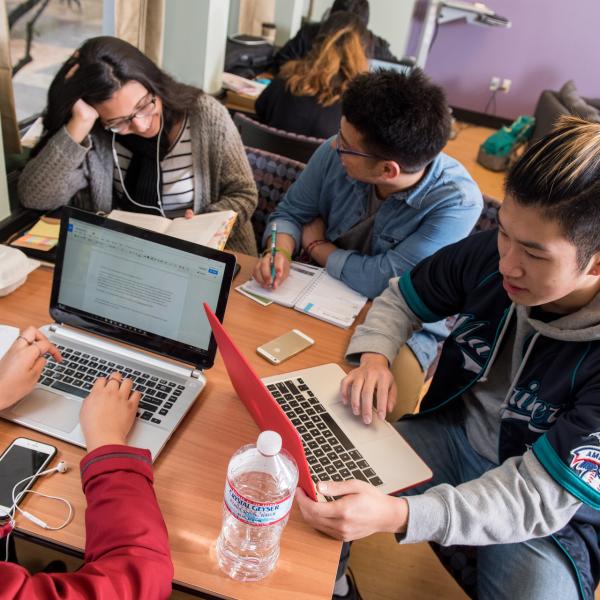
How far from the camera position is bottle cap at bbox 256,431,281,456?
2.63ft

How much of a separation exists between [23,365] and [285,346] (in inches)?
21.2

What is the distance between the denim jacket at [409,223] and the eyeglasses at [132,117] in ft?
1.79

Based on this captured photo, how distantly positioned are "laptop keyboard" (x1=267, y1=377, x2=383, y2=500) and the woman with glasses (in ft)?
2.16

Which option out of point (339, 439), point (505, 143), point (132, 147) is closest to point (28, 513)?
point (339, 439)

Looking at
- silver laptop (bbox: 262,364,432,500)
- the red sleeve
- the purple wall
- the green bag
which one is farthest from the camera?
the purple wall

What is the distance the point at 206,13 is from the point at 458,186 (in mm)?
1691

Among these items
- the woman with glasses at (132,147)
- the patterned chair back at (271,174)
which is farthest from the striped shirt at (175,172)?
the patterned chair back at (271,174)

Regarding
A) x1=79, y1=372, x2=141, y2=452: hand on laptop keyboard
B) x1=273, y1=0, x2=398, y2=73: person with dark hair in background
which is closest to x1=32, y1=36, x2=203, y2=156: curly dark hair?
x1=79, y1=372, x2=141, y2=452: hand on laptop keyboard

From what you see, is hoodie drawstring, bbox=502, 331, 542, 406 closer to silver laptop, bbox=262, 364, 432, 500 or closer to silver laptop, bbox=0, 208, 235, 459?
silver laptop, bbox=262, 364, 432, 500

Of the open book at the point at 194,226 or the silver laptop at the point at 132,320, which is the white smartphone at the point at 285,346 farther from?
the open book at the point at 194,226

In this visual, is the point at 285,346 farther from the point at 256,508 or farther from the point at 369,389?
the point at 256,508

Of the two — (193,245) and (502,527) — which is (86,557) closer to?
(193,245)

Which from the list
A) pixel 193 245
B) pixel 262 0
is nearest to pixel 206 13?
pixel 262 0

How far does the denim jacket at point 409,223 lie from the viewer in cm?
152
